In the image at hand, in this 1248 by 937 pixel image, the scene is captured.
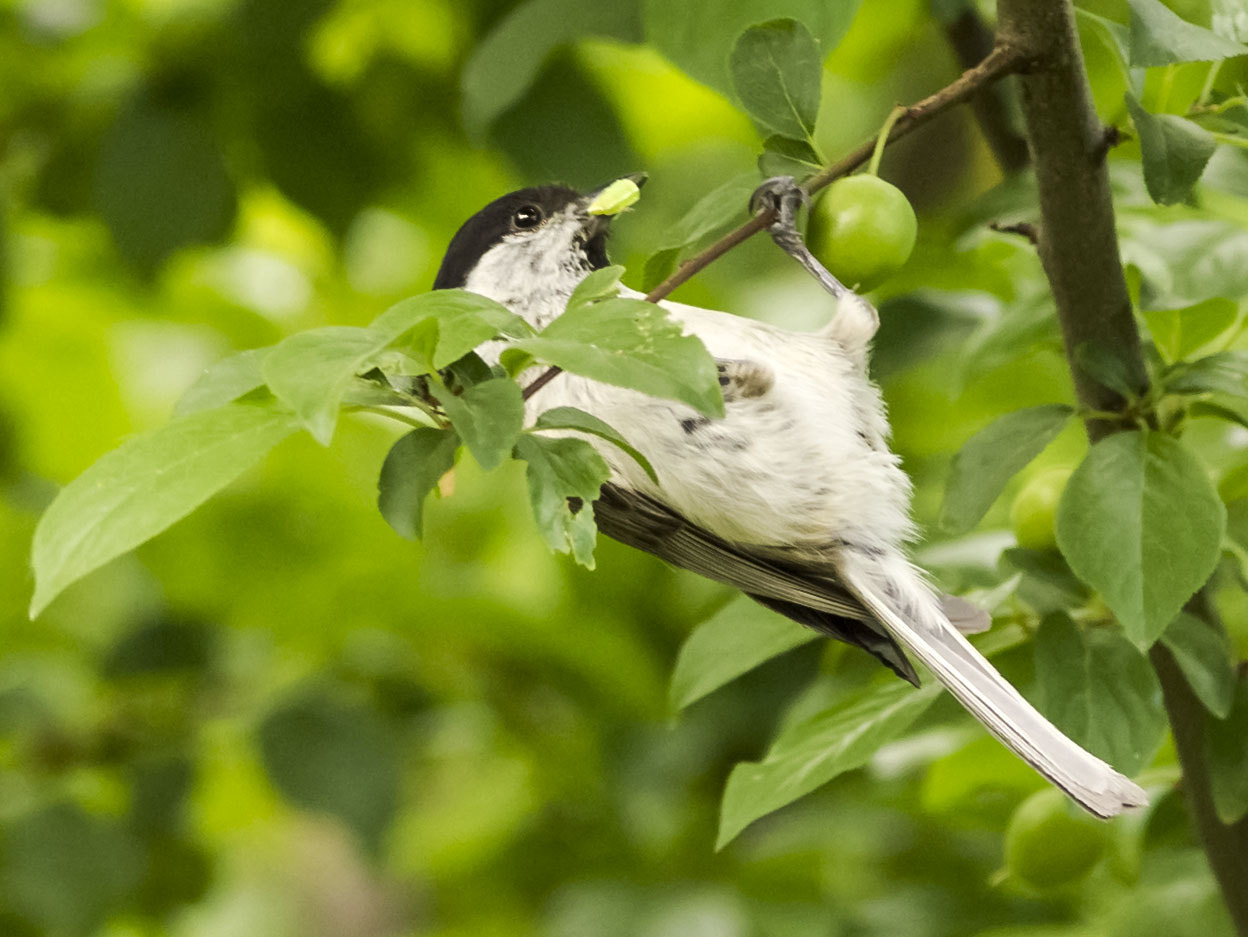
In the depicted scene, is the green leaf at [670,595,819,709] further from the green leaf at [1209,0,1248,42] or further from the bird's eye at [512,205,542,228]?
the green leaf at [1209,0,1248,42]

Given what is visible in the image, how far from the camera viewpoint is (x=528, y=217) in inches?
50.3

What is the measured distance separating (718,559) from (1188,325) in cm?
53

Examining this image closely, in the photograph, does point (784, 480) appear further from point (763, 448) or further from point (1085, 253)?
point (1085, 253)

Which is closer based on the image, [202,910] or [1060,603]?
[1060,603]

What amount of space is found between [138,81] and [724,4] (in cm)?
133

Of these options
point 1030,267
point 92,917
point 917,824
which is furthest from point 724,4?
point 92,917

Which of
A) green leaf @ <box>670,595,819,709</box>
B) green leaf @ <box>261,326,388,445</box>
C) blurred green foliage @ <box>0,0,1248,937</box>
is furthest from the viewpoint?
blurred green foliage @ <box>0,0,1248,937</box>

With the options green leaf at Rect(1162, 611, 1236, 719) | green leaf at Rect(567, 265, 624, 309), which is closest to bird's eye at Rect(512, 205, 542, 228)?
green leaf at Rect(567, 265, 624, 309)

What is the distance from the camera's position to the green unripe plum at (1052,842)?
1220 mm

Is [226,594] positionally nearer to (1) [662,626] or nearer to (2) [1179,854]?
(1) [662,626]

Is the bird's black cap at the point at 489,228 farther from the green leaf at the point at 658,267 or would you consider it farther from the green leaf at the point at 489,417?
the green leaf at the point at 489,417

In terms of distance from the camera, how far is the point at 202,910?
8.09ft

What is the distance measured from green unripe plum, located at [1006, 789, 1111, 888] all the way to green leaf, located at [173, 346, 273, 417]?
83 centimetres

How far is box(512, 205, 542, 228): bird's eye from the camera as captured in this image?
1.27 metres
